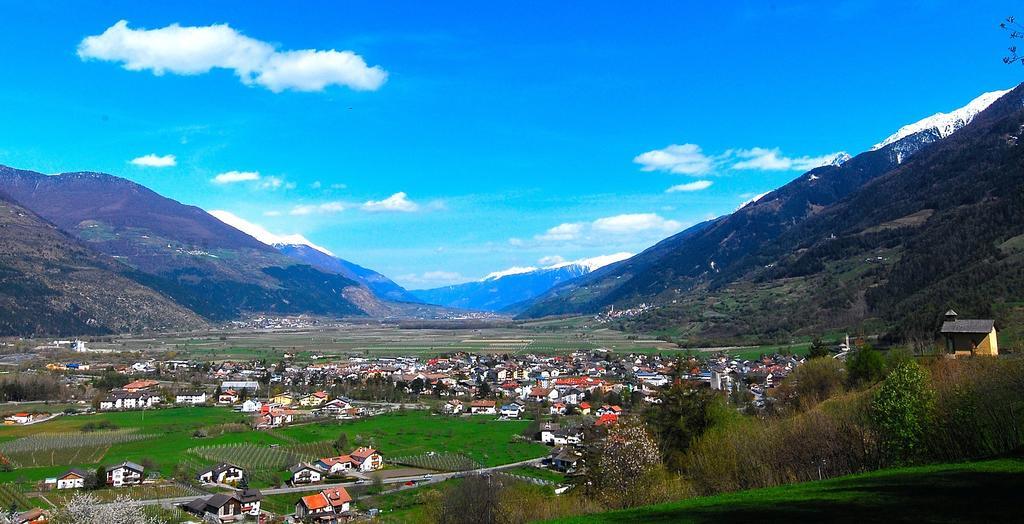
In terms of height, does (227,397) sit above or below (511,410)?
above

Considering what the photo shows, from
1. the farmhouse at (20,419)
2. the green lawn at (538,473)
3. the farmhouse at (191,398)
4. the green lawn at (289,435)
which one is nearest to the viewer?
the green lawn at (538,473)

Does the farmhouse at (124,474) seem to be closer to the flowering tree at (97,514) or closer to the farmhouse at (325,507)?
the farmhouse at (325,507)

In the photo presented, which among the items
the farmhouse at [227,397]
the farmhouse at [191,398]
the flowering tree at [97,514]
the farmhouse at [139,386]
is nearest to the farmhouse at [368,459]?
the flowering tree at [97,514]

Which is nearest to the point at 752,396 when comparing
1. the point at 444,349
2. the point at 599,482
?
the point at 599,482

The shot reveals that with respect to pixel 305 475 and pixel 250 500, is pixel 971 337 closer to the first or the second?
pixel 305 475

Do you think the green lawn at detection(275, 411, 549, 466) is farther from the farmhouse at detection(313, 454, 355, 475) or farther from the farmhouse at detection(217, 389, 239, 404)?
the farmhouse at detection(217, 389, 239, 404)

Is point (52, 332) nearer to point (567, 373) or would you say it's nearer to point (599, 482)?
point (567, 373)

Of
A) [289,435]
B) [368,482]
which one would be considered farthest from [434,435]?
[368,482]
